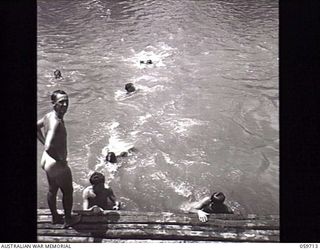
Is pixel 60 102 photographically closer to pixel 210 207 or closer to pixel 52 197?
pixel 52 197

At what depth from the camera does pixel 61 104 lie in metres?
2.02

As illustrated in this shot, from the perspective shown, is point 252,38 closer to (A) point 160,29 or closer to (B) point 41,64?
(A) point 160,29

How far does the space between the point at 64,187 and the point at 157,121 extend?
1.69ft

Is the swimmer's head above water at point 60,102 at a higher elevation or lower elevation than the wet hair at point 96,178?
higher

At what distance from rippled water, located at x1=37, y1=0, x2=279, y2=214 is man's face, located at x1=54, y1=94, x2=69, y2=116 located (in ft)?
0.09

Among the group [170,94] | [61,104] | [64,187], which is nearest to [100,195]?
[64,187]

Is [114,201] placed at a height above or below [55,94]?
below

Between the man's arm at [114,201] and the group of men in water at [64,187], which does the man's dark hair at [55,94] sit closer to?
the group of men in water at [64,187]

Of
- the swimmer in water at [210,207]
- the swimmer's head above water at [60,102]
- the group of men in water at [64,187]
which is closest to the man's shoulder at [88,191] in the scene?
the group of men in water at [64,187]

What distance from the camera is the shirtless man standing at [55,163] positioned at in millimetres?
1996

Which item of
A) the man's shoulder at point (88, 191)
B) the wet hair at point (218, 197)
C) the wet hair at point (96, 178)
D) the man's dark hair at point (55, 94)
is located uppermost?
the man's dark hair at point (55, 94)
